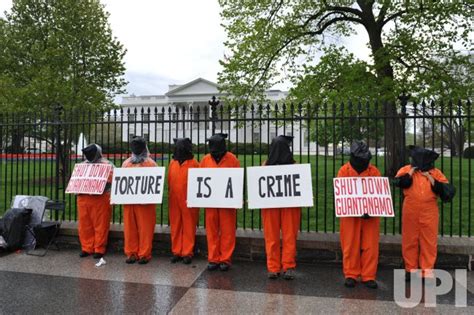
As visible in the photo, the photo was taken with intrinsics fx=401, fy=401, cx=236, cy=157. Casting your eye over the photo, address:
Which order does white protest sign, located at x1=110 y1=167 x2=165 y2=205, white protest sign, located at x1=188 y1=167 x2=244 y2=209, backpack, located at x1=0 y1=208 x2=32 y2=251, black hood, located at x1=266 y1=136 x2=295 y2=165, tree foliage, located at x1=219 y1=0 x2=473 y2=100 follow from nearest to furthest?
black hood, located at x1=266 y1=136 x2=295 y2=165, white protest sign, located at x1=188 y1=167 x2=244 y2=209, white protest sign, located at x1=110 y1=167 x2=165 y2=205, backpack, located at x1=0 y1=208 x2=32 y2=251, tree foliage, located at x1=219 y1=0 x2=473 y2=100

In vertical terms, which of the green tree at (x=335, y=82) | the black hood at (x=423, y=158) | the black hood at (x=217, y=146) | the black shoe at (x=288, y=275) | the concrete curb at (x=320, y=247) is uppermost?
the green tree at (x=335, y=82)

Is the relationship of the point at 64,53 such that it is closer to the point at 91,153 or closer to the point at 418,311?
the point at 91,153

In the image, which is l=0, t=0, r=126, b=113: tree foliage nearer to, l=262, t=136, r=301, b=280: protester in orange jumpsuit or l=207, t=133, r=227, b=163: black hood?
l=207, t=133, r=227, b=163: black hood

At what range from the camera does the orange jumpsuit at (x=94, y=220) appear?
5.68 metres

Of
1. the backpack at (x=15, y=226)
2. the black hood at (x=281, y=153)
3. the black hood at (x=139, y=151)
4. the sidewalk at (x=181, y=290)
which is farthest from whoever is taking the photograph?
the backpack at (x=15, y=226)

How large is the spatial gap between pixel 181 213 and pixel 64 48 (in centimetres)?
1009

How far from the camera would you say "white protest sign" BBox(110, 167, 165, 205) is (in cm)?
537

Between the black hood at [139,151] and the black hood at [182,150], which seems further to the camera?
the black hood at [139,151]

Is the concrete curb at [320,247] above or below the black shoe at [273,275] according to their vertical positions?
above

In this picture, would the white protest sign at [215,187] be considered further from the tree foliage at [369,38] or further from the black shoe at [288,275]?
the tree foliage at [369,38]

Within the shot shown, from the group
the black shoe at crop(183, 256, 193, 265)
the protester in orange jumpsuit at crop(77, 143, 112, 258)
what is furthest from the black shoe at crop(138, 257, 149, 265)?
the protester in orange jumpsuit at crop(77, 143, 112, 258)

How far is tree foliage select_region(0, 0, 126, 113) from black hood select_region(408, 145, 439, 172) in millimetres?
10614

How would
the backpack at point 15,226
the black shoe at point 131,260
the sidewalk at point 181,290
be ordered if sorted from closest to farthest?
the sidewalk at point 181,290
the black shoe at point 131,260
the backpack at point 15,226

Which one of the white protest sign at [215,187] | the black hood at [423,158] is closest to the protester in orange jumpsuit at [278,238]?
the white protest sign at [215,187]
